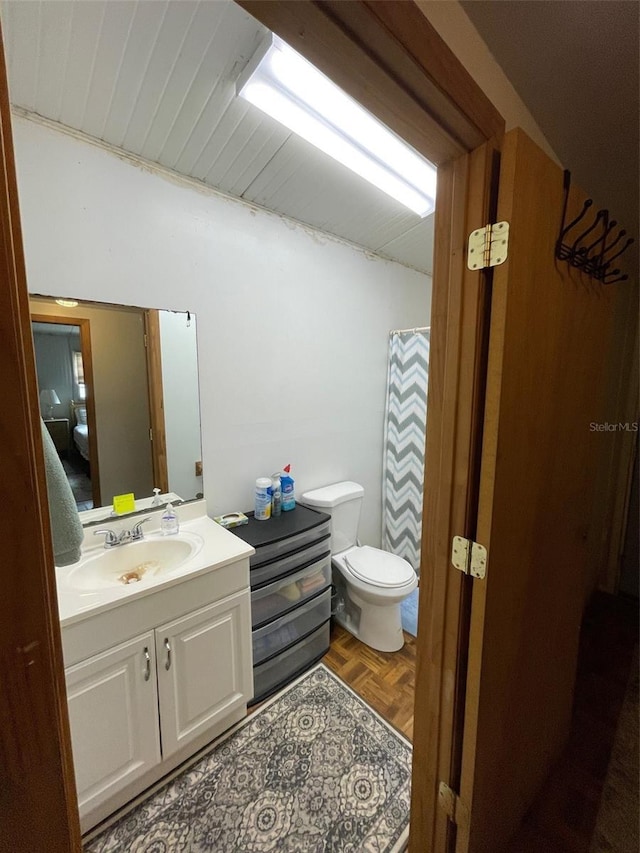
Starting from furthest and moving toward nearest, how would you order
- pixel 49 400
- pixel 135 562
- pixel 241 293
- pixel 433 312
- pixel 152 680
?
pixel 241 293 → pixel 135 562 → pixel 49 400 → pixel 152 680 → pixel 433 312

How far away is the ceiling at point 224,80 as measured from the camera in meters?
0.84

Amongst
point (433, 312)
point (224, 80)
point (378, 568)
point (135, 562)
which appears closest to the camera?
point (433, 312)

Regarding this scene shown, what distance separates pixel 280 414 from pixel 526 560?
138 cm

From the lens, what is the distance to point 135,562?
1.44 m

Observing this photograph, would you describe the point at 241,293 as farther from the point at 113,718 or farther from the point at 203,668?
the point at 113,718

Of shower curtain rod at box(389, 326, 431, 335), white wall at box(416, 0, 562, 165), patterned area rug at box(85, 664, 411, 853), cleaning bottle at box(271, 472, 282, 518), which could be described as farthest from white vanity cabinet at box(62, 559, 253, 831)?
shower curtain rod at box(389, 326, 431, 335)

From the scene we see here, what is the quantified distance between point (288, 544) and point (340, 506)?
0.53 m

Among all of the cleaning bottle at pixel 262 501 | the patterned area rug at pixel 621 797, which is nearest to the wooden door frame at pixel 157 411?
the cleaning bottle at pixel 262 501

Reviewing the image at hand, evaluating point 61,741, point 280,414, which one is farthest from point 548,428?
point 280,414

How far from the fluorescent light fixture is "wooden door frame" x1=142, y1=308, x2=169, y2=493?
939mm

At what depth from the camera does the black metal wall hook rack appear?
89 cm

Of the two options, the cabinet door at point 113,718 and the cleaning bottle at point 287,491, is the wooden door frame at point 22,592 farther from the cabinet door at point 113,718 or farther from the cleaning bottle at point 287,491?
the cleaning bottle at point 287,491

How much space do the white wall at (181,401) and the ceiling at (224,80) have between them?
0.69 metres

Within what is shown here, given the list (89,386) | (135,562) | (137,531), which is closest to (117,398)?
(89,386)
